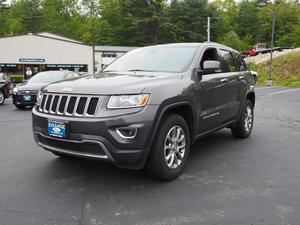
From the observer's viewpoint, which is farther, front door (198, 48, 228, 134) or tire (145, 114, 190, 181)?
front door (198, 48, 228, 134)

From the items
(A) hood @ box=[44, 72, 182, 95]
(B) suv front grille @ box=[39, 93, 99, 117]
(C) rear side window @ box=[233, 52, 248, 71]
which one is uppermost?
(C) rear side window @ box=[233, 52, 248, 71]

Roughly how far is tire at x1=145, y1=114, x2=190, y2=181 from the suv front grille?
0.85 m

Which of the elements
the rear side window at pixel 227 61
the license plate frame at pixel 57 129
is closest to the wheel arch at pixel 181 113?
the license plate frame at pixel 57 129

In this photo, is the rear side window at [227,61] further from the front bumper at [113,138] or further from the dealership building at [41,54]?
the dealership building at [41,54]

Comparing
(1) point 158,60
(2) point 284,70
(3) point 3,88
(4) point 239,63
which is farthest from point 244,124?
(2) point 284,70

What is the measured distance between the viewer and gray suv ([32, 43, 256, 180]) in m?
3.84

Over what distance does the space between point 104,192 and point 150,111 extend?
110 centimetres

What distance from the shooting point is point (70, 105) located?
4.05m

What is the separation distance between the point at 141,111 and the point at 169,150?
0.81 m

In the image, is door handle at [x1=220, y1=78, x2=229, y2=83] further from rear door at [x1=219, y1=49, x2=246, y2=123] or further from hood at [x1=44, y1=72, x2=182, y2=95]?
hood at [x1=44, y1=72, x2=182, y2=95]

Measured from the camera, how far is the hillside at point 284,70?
3173 cm

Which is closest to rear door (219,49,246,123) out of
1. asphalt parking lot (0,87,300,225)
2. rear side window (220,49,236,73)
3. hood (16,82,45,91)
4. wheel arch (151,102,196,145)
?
rear side window (220,49,236,73)

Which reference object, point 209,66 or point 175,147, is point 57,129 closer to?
point 175,147

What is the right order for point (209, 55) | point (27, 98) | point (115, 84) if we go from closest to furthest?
point (115, 84)
point (209, 55)
point (27, 98)
